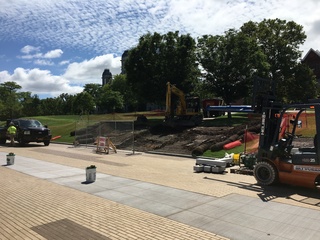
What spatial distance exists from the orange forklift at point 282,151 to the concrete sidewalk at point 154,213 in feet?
5.47

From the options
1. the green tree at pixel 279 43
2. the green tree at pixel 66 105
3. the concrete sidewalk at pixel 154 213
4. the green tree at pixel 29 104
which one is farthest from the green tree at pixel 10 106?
the concrete sidewalk at pixel 154 213

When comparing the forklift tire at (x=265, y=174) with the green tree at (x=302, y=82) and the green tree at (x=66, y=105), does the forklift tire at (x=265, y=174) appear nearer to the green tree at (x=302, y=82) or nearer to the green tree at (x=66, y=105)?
the green tree at (x=302, y=82)

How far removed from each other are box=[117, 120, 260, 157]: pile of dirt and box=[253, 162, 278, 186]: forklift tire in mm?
7658

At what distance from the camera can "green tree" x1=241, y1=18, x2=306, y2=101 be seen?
47.0 m

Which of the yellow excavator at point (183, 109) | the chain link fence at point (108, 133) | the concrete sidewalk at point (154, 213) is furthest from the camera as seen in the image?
the yellow excavator at point (183, 109)

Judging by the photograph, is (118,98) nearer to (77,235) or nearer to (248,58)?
(248,58)

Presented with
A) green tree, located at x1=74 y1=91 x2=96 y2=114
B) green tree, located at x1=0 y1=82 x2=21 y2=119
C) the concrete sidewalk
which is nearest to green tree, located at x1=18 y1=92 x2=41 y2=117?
green tree, located at x1=0 y1=82 x2=21 y2=119

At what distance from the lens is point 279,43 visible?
4647 cm

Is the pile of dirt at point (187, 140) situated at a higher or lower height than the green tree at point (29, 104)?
lower

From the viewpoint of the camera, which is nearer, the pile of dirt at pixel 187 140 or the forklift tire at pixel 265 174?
the forklift tire at pixel 265 174

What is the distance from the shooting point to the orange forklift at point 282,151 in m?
8.73

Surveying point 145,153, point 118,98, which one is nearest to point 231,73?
point 145,153

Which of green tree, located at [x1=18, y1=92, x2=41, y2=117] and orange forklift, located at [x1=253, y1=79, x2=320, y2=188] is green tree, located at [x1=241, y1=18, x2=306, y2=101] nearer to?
orange forklift, located at [x1=253, y1=79, x2=320, y2=188]

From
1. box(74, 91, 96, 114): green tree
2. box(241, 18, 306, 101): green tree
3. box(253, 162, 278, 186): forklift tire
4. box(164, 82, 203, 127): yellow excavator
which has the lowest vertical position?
box(253, 162, 278, 186): forklift tire
